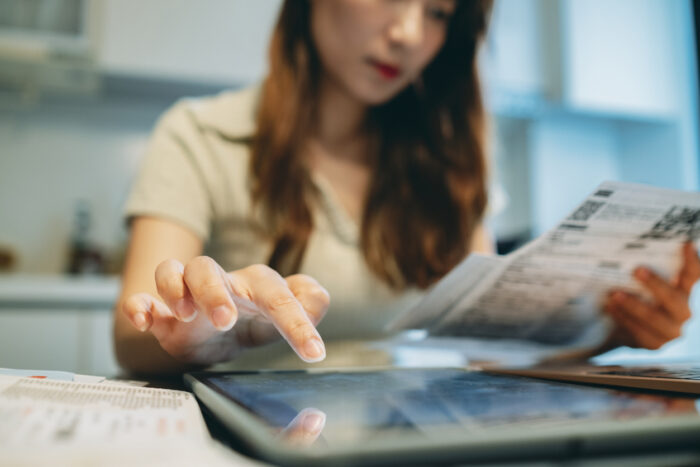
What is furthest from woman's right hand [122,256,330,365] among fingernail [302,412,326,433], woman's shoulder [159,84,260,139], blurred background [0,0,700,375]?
blurred background [0,0,700,375]

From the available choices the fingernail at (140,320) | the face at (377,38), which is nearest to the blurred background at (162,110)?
the face at (377,38)

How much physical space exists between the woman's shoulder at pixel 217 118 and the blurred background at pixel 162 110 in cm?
72

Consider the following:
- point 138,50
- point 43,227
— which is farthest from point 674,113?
point 43,227

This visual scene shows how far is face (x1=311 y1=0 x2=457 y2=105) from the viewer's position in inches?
31.8

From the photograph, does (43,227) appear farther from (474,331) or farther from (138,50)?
(474,331)

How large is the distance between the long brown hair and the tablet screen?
451 millimetres

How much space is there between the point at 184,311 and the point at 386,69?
57 cm

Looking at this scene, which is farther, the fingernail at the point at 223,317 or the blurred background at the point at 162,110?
the blurred background at the point at 162,110

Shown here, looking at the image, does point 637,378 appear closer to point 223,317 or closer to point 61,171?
point 223,317

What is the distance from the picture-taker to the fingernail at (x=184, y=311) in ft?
1.29

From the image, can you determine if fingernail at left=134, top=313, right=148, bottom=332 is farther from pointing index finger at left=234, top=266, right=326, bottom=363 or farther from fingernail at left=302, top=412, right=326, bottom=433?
fingernail at left=302, top=412, right=326, bottom=433

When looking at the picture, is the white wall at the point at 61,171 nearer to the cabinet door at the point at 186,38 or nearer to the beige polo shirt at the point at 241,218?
the cabinet door at the point at 186,38

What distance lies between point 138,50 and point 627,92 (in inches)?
65.5

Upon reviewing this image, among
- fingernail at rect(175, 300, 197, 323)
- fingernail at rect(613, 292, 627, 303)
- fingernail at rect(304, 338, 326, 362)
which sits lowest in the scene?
fingernail at rect(613, 292, 627, 303)
